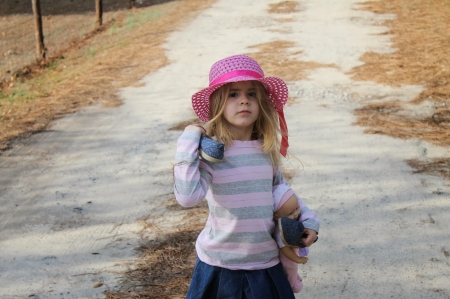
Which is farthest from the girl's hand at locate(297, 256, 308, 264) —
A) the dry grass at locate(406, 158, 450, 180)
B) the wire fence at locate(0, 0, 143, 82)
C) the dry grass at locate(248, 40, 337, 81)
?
the wire fence at locate(0, 0, 143, 82)

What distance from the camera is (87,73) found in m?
8.80

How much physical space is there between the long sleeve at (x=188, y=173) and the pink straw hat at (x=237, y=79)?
26 centimetres

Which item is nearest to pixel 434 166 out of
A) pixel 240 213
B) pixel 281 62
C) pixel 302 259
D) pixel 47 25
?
pixel 302 259

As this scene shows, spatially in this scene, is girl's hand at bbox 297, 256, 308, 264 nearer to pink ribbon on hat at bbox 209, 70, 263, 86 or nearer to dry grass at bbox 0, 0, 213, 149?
pink ribbon on hat at bbox 209, 70, 263, 86

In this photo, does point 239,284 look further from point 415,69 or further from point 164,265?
point 415,69

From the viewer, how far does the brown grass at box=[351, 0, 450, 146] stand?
5.99 meters

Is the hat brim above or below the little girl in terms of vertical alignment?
above

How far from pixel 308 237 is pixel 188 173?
483 mm

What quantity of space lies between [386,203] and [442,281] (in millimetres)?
1062

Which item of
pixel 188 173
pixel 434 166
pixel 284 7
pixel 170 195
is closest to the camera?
pixel 188 173

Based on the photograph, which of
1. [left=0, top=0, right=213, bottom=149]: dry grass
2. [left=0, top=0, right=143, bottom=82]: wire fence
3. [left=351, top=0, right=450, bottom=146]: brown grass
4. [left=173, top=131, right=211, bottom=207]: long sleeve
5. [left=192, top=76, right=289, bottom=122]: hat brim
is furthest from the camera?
[left=0, top=0, right=143, bottom=82]: wire fence

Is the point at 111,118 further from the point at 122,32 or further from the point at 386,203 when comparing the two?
the point at 122,32

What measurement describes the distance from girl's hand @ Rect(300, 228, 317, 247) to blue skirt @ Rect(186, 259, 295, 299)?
0.17m

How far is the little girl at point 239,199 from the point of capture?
2.29 metres
